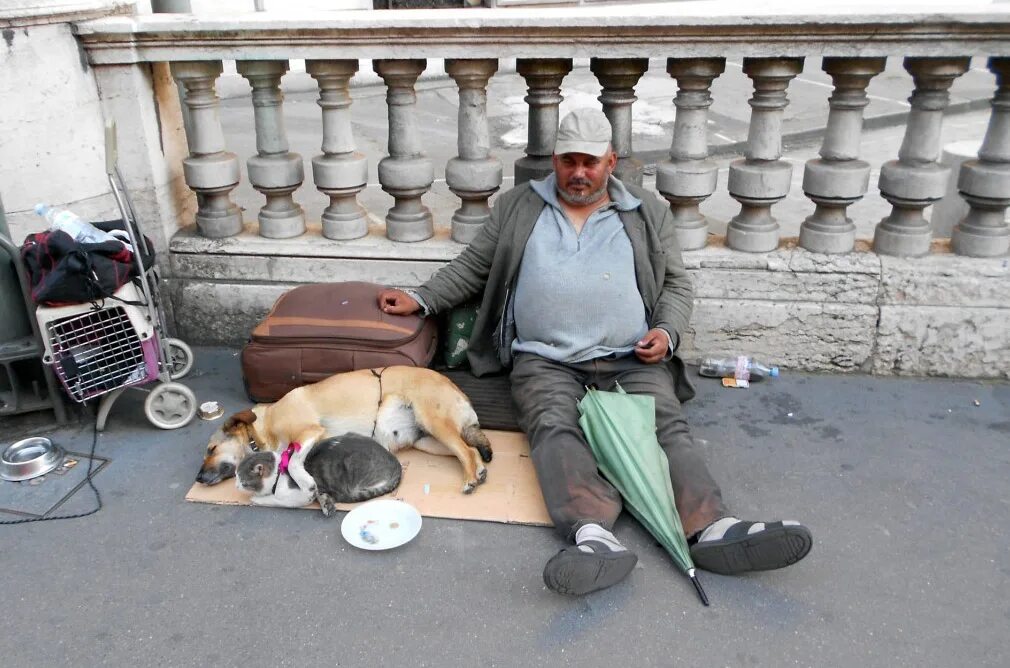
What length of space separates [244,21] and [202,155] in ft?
2.53

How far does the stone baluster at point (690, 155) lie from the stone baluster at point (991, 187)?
3.75ft

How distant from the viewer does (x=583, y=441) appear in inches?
136

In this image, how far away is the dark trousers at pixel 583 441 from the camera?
10.3 ft

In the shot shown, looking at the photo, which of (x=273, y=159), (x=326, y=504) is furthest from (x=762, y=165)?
(x=326, y=504)

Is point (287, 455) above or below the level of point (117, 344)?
below

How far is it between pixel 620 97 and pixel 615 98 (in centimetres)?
2

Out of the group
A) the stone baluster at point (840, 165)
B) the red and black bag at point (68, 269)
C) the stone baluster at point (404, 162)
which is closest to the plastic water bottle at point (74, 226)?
the red and black bag at point (68, 269)

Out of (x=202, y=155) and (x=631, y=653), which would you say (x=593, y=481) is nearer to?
(x=631, y=653)

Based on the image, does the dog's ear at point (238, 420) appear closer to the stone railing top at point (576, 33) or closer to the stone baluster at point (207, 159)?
the stone baluster at point (207, 159)

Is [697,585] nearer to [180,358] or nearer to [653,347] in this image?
[653,347]

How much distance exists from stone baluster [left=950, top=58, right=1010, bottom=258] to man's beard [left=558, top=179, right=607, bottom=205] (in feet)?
5.53

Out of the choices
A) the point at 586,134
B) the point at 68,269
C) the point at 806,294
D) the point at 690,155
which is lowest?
the point at 806,294

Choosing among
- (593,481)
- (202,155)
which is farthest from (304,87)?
(593,481)

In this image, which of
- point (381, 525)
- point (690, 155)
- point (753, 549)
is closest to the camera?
point (753, 549)
